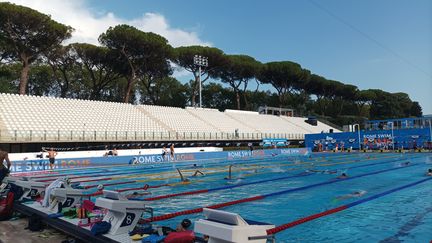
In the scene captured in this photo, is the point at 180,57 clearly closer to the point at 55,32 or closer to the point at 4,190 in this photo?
the point at 55,32

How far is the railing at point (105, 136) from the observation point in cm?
2214

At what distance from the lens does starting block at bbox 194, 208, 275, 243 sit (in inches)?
124

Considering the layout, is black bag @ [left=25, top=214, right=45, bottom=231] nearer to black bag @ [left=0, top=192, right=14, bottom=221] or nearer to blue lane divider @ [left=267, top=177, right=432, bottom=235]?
black bag @ [left=0, top=192, right=14, bottom=221]

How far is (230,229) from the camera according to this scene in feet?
10.3

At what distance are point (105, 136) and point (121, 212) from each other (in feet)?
75.5

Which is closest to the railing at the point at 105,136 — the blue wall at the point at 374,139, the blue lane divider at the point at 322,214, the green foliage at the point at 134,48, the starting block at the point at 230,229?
the blue wall at the point at 374,139

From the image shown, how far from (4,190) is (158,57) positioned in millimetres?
36757

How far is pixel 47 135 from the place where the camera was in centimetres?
2348

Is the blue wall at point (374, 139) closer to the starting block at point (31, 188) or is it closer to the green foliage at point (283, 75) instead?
the green foliage at point (283, 75)

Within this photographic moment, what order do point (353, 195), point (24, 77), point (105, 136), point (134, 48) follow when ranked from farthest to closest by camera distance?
point (134, 48) < point (24, 77) < point (105, 136) < point (353, 195)

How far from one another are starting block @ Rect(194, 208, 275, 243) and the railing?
21.9 metres

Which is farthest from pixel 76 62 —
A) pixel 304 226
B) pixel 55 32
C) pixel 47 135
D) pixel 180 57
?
pixel 304 226

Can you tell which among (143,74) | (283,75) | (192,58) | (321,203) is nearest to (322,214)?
(321,203)

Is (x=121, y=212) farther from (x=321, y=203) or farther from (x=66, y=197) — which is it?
(x=321, y=203)
